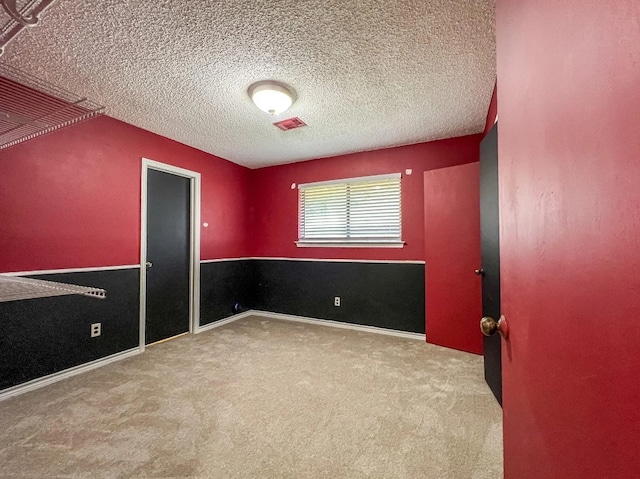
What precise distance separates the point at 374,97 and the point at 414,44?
654 millimetres

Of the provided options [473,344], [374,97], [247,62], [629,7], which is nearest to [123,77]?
[247,62]

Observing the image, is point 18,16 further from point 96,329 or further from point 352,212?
point 352,212

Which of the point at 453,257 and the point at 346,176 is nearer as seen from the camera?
the point at 453,257

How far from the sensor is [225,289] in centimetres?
403

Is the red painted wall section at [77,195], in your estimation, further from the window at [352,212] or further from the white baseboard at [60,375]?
the window at [352,212]

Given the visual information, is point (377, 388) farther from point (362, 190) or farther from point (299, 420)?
point (362, 190)

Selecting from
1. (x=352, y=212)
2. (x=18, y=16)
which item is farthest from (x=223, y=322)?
(x=18, y=16)

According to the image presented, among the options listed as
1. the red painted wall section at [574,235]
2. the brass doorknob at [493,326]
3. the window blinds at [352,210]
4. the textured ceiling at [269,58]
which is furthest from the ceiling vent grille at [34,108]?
the window blinds at [352,210]

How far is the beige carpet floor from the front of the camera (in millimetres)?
1393

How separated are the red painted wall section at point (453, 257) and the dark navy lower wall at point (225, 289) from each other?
2.71 meters

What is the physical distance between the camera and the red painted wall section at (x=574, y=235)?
1.13 feet

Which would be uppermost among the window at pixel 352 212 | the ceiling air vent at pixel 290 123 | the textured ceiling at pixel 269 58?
the ceiling air vent at pixel 290 123

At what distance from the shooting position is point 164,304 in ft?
10.8

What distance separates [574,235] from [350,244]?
3339mm
